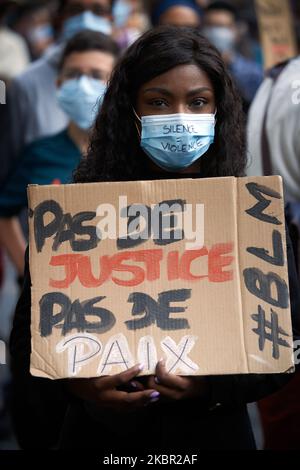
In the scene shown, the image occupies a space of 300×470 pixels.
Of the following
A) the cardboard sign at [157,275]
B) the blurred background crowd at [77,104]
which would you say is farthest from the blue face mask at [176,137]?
the blurred background crowd at [77,104]

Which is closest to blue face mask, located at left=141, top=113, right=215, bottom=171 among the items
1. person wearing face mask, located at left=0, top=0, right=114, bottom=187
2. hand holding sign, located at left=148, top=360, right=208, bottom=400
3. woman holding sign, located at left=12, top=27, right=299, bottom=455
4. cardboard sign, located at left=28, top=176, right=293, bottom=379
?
woman holding sign, located at left=12, top=27, right=299, bottom=455

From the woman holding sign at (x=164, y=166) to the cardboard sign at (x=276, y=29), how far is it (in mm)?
2987

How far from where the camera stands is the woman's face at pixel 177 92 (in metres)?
2.75

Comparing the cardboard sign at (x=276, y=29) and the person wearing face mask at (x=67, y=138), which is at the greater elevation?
the cardboard sign at (x=276, y=29)

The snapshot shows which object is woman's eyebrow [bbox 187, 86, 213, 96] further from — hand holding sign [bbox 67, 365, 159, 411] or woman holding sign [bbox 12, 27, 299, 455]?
hand holding sign [bbox 67, 365, 159, 411]

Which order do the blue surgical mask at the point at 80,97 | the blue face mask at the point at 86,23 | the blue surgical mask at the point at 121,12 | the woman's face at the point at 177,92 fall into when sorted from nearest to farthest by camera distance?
the woman's face at the point at 177,92, the blue surgical mask at the point at 80,97, the blue face mask at the point at 86,23, the blue surgical mask at the point at 121,12

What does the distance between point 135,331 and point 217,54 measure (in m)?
0.87

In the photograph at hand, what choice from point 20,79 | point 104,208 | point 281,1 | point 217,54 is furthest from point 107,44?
point 104,208

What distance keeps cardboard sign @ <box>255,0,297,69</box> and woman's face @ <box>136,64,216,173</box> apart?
3107 millimetres

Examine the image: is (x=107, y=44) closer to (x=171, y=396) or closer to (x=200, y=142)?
(x=200, y=142)

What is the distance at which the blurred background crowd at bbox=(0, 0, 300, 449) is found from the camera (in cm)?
389

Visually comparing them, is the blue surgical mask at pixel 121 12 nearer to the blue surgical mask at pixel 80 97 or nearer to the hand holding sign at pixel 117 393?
the blue surgical mask at pixel 80 97

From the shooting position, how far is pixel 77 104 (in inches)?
183
